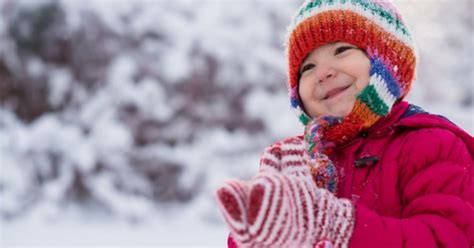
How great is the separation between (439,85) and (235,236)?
586 cm

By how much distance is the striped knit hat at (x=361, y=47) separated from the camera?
1.14 meters

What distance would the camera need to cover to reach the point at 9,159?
18.2ft

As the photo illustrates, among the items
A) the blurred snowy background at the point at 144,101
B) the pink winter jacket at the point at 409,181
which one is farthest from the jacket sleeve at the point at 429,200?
the blurred snowy background at the point at 144,101

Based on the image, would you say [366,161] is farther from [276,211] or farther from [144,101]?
[144,101]

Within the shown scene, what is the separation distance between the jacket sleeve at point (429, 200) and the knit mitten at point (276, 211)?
0.07 meters

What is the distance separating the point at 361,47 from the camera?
3.92ft

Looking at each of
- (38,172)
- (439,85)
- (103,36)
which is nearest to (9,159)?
(38,172)

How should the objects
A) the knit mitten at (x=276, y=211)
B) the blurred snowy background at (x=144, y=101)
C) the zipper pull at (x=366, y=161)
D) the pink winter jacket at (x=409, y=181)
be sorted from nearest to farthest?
1. the knit mitten at (x=276, y=211)
2. the pink winter jacket at (x=409, y=181)
3. the zipper pull at (x=366, y=161)
4. the blurred snowy background at (x=144, y=101)

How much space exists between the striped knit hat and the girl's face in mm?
16

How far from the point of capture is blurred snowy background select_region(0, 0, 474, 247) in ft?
18.2

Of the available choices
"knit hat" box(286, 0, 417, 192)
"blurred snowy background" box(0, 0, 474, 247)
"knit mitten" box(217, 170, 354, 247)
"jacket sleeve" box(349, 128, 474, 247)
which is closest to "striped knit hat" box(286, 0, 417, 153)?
"knit hat" box(286, 0, 417, 192)

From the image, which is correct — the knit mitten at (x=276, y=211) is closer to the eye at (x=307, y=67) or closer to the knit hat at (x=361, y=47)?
the knit hat at (x=361, y=47)

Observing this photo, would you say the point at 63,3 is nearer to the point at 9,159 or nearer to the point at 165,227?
the point at 9,159

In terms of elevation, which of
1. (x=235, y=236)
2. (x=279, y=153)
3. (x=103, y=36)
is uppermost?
(x=103, y=36)
